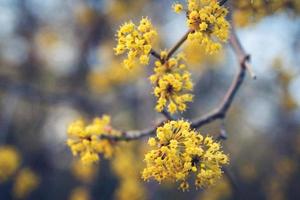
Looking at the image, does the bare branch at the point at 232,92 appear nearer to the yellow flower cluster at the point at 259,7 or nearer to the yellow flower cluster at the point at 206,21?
the yellow flower cluster at the point at 259,7

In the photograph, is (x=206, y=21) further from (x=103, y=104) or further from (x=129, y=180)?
(x=103, y=104)

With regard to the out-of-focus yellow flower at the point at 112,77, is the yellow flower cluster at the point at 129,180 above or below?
below

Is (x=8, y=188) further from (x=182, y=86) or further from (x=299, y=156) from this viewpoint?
(x=182, y=86)

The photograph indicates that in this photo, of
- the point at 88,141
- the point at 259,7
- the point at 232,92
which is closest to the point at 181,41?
the point at 232,92

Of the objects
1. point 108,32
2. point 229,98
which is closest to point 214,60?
point 108,32

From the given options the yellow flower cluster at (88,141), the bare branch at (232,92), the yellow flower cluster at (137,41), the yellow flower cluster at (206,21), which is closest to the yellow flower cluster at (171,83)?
the yellow flower cluster at (137,41)

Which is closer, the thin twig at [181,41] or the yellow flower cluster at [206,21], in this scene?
the yellow flower cluster at [206,21]
